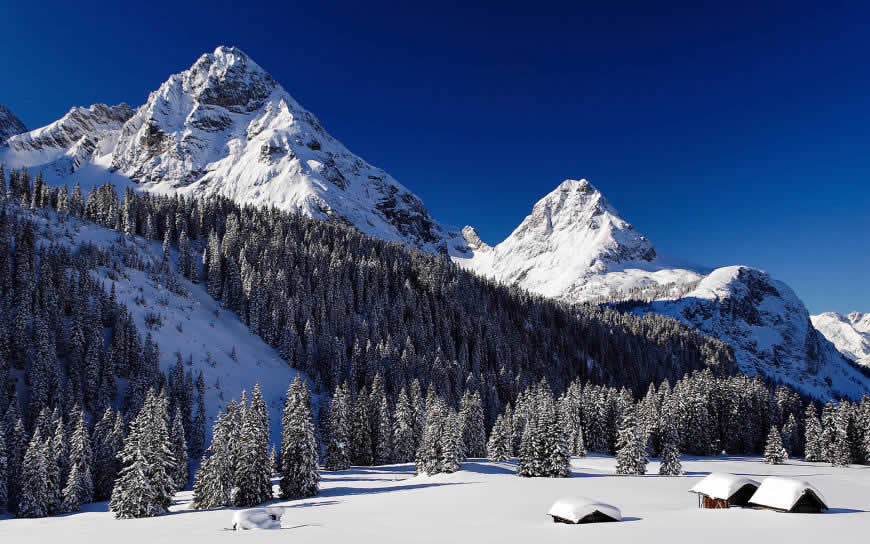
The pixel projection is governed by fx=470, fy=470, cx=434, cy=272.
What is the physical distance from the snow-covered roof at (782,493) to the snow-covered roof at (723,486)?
2042mm

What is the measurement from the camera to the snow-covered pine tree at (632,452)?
203 ft

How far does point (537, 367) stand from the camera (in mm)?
154500

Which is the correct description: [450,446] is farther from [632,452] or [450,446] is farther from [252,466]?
[632,452]

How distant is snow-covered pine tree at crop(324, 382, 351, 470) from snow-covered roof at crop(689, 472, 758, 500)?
4723 cm

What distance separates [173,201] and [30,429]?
330 feet

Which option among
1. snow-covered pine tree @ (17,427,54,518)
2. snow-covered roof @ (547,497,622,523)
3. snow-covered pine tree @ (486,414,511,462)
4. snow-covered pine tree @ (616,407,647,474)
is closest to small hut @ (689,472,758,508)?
snow-covered roof @ (547,497,622,523)

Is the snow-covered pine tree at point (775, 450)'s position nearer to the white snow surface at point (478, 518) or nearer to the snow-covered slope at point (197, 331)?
the white snow surface at point (478, 518)

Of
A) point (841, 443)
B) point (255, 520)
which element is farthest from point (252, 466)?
point (841, 443)

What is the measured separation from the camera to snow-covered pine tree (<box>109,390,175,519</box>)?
40.8 m

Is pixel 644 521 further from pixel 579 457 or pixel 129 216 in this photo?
pixel 129 216

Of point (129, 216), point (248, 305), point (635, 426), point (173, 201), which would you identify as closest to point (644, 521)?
point (635, 426)

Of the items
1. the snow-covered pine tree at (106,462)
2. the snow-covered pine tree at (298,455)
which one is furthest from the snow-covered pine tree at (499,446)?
the snow-covered pine tree at (106,462)

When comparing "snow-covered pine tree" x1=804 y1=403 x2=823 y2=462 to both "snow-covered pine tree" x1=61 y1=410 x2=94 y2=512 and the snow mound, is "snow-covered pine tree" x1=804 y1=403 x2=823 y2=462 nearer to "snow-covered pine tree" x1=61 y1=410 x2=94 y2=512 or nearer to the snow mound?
the snow mound

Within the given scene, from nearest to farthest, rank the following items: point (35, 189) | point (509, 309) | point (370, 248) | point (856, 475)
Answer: point (856, 475) → point (35, 189) → point (370, 248) → point (509, 309)
